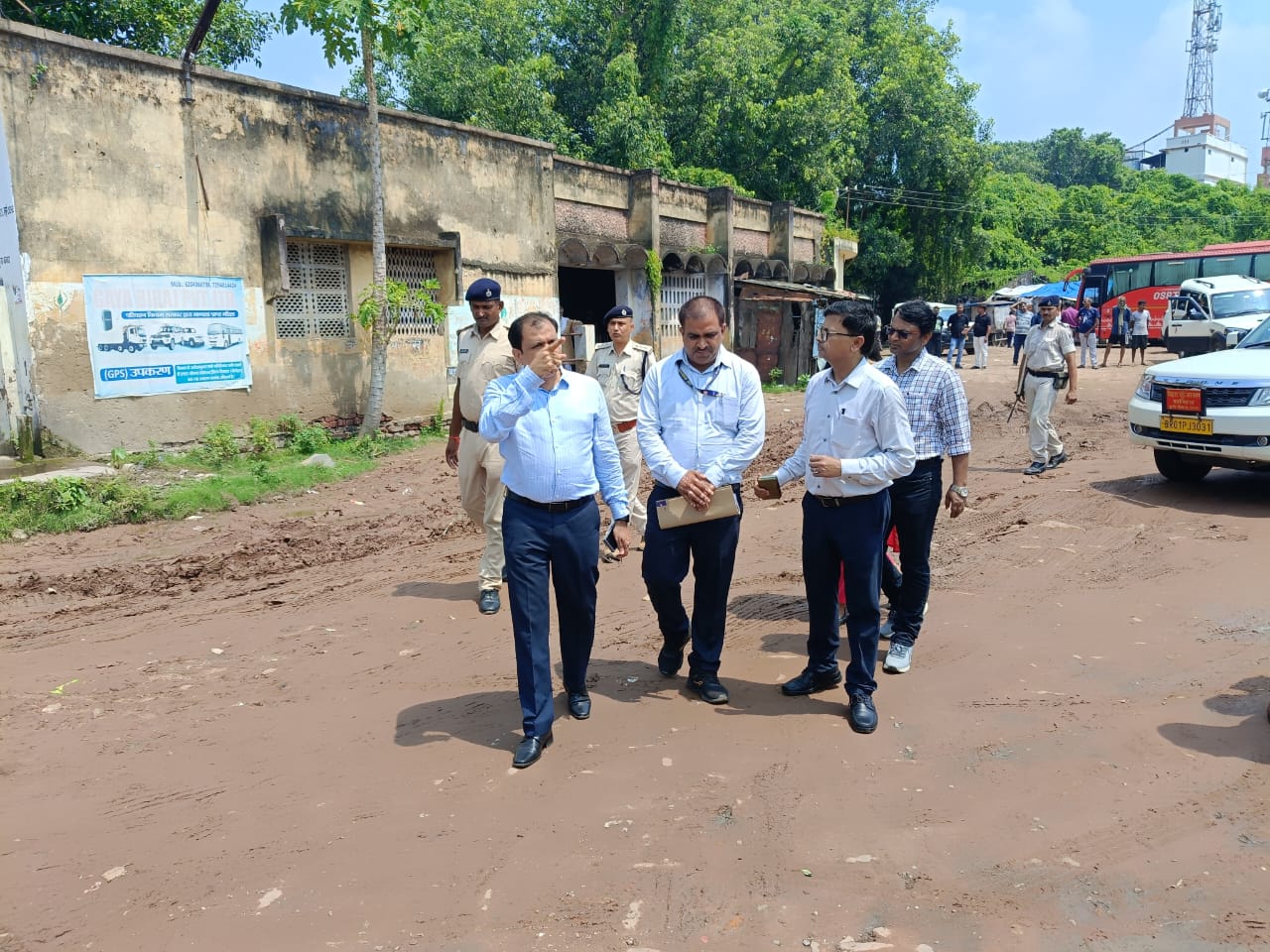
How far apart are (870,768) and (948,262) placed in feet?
106

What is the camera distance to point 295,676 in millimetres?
4805

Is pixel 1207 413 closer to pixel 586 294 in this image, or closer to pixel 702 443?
pixel 702 443

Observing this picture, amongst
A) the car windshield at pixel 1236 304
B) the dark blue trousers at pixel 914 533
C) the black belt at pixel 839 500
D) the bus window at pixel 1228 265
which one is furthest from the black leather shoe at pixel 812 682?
the bus window at pixel 1228 265

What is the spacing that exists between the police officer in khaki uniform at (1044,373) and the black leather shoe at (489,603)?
6.42 metres

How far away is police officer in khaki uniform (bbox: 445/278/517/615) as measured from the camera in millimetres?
5637

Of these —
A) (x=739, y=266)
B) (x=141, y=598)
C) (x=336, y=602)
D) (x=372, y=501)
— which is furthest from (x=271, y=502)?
(x=739, y=266)

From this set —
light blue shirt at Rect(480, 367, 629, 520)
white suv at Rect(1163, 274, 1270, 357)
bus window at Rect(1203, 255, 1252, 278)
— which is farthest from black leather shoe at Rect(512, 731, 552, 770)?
bus window at Rect(1203, 255, 1252, 278)

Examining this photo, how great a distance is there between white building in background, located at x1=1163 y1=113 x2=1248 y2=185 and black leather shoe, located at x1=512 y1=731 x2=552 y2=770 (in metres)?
87.1

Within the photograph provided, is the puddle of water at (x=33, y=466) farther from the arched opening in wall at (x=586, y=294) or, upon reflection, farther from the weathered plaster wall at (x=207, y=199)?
the arched opening in wall at (x=586, y=294)

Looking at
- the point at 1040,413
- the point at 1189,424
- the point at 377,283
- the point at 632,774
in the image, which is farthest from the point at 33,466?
the point at 1189,424

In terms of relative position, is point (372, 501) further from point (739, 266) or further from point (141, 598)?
point (739, 266)

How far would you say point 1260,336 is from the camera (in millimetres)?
8906

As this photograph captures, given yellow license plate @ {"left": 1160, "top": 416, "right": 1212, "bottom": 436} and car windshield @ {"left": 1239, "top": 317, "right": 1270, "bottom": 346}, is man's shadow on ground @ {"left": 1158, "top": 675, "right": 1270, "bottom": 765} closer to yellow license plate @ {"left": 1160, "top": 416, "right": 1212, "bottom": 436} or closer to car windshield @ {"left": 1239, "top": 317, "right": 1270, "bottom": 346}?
yellow license plate @ {"left": 1160, "top": 416, "right": 1212, "bottom": 436}

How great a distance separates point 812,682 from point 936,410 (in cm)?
159
